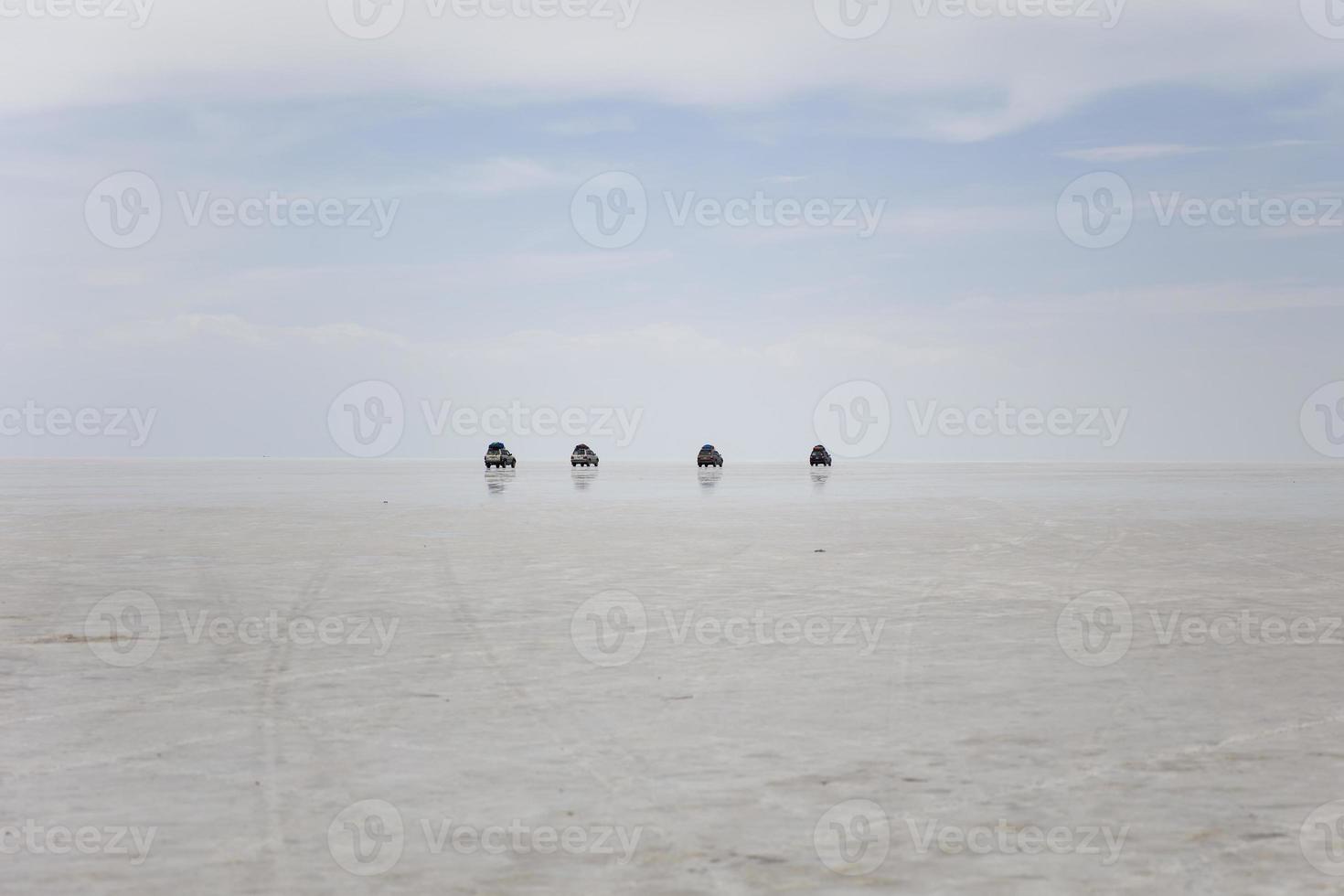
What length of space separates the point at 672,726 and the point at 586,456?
101 metres

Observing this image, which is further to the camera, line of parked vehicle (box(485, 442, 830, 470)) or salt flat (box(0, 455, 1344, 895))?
line of parked vehicle (box(485, 442, 830, 470))

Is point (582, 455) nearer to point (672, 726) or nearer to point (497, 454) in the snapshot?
point (497, 454)

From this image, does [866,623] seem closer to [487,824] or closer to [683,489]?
[487,824]

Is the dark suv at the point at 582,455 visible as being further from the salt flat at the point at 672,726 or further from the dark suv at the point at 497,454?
the salt flat at the point at 672,726

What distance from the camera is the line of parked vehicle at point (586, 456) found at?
332 ft

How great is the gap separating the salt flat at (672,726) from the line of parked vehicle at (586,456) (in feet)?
262

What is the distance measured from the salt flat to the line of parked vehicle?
7996cm

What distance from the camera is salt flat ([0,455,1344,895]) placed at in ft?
20.5

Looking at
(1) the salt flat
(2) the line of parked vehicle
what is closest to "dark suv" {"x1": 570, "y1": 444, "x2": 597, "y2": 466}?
(2) the line of parked vehicle

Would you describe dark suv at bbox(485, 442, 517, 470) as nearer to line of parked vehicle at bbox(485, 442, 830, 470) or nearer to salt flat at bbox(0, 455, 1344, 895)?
line of parked vehicle at bbox(485, 442, 830, 470)

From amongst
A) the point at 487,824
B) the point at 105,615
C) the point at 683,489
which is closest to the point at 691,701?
the point at 487,824

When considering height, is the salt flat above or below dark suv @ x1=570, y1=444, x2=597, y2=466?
below

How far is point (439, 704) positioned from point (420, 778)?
7.38 ft

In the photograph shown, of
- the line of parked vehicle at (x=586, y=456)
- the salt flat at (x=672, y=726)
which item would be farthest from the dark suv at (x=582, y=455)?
the salt flat at (x=672, y=726)
